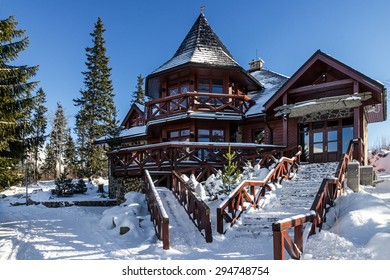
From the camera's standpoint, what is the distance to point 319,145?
1141 cm

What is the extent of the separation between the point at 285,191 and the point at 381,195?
265cm

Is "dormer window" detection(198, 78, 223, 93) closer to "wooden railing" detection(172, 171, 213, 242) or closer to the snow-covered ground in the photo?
"wooden railing" detection(172, 171, 213, 242)

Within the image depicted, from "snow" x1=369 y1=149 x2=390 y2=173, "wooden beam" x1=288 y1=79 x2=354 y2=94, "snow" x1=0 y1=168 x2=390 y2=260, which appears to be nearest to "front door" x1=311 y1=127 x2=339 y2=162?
"wooden beam" x1=288 y1=79 x2=354 y2=94

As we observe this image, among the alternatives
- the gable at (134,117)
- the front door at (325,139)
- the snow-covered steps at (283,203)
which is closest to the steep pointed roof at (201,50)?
the front door at (325,139)

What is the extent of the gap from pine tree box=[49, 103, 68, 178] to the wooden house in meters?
8.93

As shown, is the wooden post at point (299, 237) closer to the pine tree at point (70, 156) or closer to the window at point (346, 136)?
the window at point (346, 136)

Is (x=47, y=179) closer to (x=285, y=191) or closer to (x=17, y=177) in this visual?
(x=17, y=177)

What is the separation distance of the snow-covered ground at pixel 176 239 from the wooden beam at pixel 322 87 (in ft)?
13.2

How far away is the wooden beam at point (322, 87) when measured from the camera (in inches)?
412

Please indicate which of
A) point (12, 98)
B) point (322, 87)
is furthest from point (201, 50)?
point (12, 98)

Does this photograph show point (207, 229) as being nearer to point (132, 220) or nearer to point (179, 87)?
point (132, 220)

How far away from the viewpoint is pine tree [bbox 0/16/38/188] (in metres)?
7.65

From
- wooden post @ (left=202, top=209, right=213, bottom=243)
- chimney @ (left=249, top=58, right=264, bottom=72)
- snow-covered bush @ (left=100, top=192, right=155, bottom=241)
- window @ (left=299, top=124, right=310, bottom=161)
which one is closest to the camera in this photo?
wooden post @ (left=202, top=209, right=213, bottom=243)

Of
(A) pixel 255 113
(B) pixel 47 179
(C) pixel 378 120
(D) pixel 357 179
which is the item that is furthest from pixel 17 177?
(B) pixel 47 179
